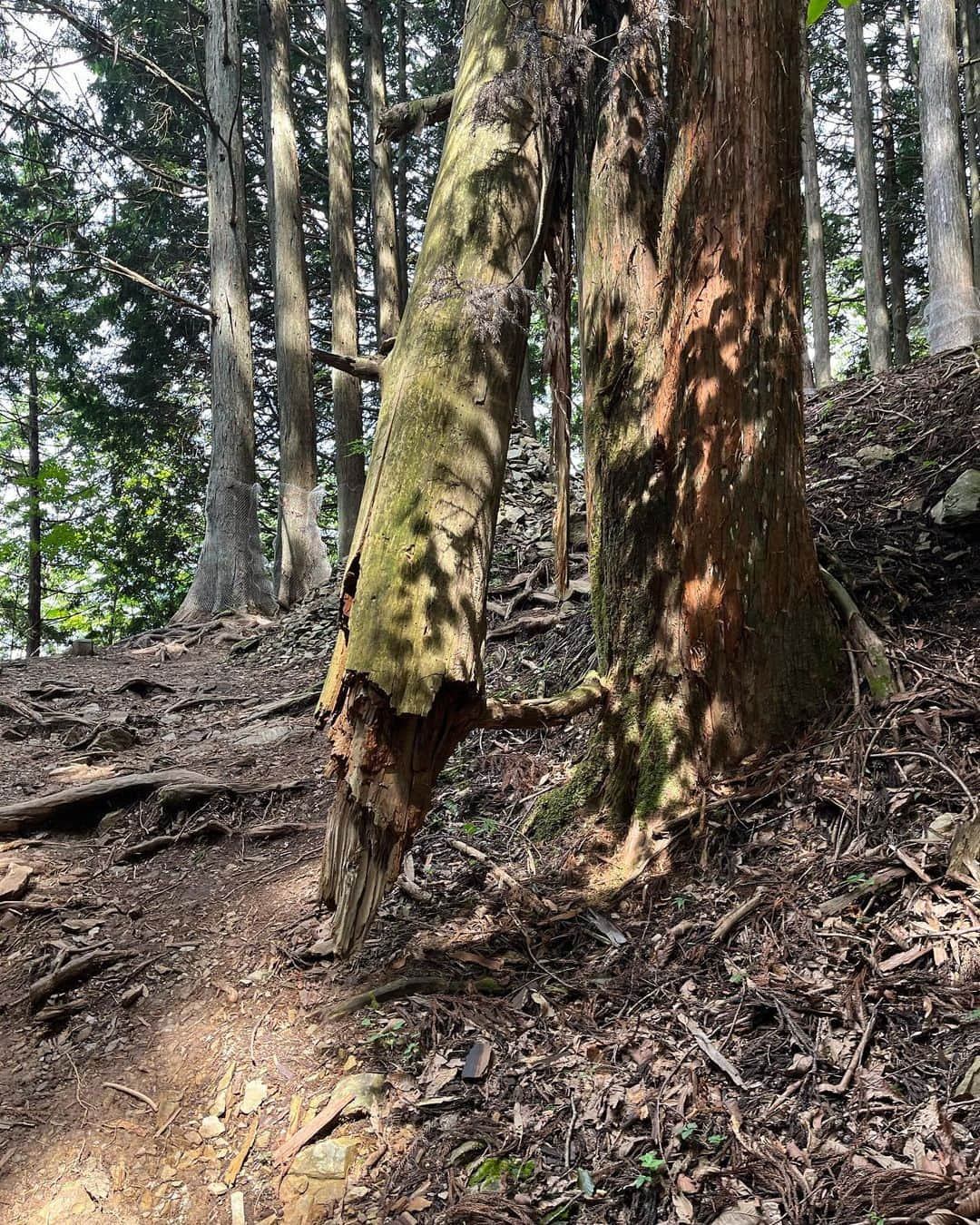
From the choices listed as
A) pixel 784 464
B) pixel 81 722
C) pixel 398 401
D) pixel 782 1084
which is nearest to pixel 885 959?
pixel 782 1084

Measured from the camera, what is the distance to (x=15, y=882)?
368cm

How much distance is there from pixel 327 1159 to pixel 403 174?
18.3 metres

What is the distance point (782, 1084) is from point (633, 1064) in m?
0.42

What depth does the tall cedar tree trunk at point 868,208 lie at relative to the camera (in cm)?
1208

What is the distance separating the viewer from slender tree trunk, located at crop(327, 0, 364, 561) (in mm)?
10953

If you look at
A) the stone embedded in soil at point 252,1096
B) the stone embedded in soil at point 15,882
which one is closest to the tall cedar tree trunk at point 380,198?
the stone embedded in soil at point 15,882

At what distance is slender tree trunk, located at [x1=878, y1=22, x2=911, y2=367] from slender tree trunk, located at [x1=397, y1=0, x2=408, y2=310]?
31.0ft

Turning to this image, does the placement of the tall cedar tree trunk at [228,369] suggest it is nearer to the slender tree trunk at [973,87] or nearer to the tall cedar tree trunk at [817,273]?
the tall cedar tree trunk at [817,273]

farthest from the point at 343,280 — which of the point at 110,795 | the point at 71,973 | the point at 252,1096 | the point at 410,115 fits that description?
the point at 252,1096

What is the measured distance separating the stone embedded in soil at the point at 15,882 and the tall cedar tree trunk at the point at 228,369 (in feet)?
22.4

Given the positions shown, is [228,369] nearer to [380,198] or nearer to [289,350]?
[289,350]

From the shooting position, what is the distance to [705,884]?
9.28 feet

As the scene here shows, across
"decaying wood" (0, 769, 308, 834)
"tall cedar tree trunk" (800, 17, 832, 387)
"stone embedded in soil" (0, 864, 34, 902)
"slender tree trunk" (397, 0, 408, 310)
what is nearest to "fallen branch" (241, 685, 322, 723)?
"decaying wood" (0, 769, 308, 834)

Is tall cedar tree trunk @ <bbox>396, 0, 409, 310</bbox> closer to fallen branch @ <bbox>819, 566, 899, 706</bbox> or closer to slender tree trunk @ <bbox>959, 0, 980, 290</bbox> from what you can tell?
slender tree trunk @ <bbox>959, 0, 980, 290</bbox>
